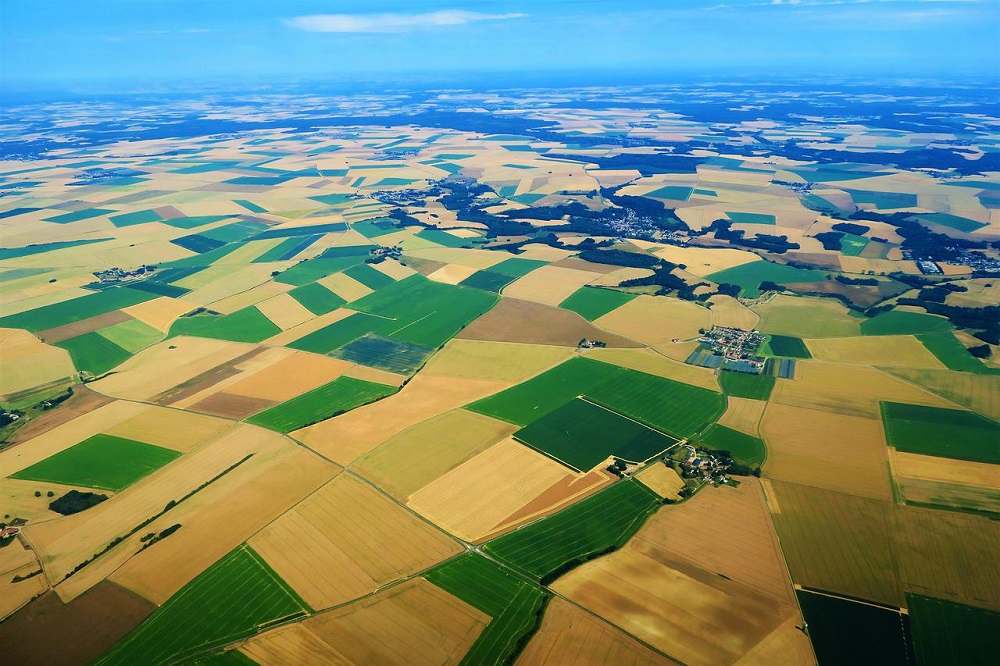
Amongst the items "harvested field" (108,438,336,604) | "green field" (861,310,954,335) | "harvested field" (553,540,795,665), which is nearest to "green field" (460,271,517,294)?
"harvested field" (108,438,336,604)

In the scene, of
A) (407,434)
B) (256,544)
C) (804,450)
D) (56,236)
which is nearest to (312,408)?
(407,434)

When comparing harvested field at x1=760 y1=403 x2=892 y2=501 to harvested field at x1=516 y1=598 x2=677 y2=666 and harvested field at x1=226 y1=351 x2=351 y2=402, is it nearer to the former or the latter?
harvested field at x1=516 y1=598 x2=677 y2=666

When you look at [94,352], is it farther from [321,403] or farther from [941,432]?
[941,432]

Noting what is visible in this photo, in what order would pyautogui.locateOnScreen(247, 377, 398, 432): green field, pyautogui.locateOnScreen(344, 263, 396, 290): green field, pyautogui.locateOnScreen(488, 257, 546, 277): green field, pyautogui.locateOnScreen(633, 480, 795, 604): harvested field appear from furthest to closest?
pyautogui.locateOnScreen(488, 257, 546, 277): green field, pyautogui.locateOnScreen(344, 263, 396, 290): green field, pyautogui.locateOnScreen(247, 377, 398, 432): green field, pyautogui.locateOnScreen(633, 480, 795, 604): harvested field

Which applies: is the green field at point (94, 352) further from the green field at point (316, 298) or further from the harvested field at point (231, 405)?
the green field at point (316, 298)

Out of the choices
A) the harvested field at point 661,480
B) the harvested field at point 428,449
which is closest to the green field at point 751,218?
the harvested field at point 661,480
